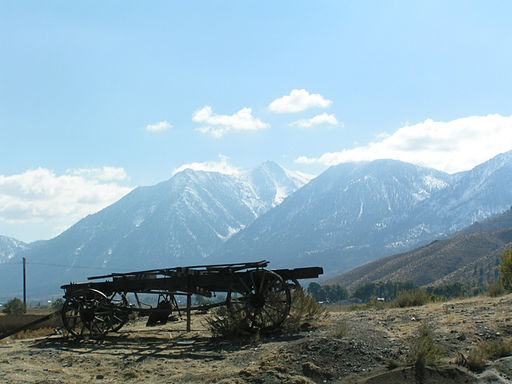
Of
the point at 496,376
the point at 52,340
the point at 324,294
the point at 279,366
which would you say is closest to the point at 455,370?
the point at 496,376

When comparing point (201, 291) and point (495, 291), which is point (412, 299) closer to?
point (495, 291)

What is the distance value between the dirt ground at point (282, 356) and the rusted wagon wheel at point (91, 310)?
2.35 ft

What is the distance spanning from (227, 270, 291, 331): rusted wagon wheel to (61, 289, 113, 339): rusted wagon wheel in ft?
13.5

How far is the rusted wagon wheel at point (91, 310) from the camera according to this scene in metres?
14.5

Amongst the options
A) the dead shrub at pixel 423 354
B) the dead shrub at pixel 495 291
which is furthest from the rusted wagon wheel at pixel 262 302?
the dead shrub at pixel 495 291

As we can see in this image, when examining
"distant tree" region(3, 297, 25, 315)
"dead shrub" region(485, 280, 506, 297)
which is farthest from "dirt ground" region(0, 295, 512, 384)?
"distant tree" region(3, 297, 25, 315)

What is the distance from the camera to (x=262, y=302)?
12.6 metres

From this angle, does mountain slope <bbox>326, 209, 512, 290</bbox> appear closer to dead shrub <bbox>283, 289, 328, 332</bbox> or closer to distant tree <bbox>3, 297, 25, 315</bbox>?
distant tree <bbox>3, 297, 25, 315</bbox>

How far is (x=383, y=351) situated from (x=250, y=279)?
4.30 meters

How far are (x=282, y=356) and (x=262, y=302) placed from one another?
302cm

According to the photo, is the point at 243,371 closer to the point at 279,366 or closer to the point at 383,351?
the point at 279,366

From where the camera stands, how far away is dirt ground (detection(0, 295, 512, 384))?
8.55m

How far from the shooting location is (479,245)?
156 m

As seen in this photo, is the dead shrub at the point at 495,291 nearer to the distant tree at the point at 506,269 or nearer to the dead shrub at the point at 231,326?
the distant tree at the point at 506,269
